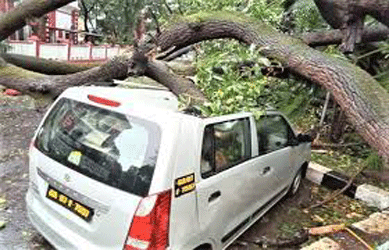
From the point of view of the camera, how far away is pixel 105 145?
309 cm

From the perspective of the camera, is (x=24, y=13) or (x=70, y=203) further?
(x=24, y=13)

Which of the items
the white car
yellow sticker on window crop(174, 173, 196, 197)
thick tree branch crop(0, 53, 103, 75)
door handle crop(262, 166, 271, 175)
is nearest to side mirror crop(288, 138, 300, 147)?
door handle crop(262, 166, 271, 175)

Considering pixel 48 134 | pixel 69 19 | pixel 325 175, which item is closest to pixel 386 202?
pixel 325 175

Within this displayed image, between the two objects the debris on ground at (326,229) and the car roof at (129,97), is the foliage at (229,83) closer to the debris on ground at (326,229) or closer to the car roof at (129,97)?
the car roof at (129,97)

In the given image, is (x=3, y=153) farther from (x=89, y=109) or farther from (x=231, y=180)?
(x=231, y=180)

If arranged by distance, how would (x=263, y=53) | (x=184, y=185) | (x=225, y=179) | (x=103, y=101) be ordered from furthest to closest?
(x=263, y=53) → (x=225, y=179) → (x=103, y=101) → (x=184, y=185)

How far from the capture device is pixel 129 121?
3.07 metres

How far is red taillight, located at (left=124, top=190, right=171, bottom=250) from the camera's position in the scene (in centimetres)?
277

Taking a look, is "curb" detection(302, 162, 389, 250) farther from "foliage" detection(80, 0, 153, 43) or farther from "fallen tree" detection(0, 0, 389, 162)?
"foliage" detection(80, 0, 153, 43)

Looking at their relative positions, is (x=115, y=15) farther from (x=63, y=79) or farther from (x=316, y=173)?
(x=316, y=173)

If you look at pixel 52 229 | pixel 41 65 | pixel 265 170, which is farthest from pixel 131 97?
pixel 41 65

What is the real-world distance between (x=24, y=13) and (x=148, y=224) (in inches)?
223

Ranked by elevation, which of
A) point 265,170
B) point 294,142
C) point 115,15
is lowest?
point 265,170

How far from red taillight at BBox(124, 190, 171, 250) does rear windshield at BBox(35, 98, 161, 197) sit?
96 millimetres
